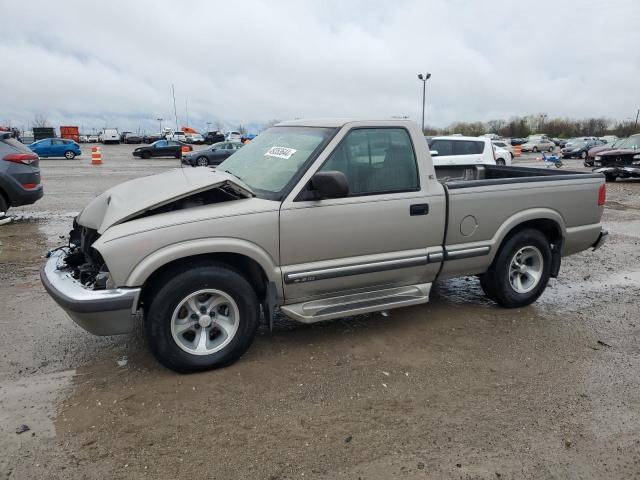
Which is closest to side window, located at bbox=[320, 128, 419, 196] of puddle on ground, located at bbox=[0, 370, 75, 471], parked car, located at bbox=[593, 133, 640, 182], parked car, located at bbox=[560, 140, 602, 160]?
puddle on ground, located at bbox=[0, 370, 75, 471]

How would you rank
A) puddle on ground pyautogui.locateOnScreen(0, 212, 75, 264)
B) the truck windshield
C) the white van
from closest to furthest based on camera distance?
the truck windshield → puddle on ground pyautogui.locateOnScreen(0, 212, 75, 264) → the white van

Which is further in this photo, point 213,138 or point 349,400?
point 213,138

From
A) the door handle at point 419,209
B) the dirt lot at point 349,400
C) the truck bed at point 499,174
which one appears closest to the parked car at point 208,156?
the truck bed at point 499,174

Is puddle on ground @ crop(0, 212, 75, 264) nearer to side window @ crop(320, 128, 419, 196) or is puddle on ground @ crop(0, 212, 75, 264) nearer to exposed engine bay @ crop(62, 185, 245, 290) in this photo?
exposed engine bay @ crop(62, 185, 245, 290)

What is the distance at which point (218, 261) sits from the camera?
12.4ft

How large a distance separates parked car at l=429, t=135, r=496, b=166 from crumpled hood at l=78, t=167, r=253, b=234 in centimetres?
1293

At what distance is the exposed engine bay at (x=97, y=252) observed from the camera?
142 inches

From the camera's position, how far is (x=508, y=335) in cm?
458

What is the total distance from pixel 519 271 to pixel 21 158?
28.6 ft

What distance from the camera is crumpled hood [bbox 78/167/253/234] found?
363cm

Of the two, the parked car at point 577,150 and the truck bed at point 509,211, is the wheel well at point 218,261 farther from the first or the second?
the parked car at point 577,150

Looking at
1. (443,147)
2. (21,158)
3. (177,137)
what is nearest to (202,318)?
(21,158)

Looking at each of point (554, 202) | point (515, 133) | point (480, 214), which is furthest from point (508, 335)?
point (515, 133)

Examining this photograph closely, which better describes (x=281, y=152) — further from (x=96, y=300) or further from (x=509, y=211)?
(x=509, y=211)
